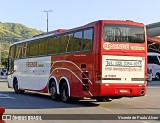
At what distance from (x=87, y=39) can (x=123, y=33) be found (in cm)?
153

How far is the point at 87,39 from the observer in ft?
56.5

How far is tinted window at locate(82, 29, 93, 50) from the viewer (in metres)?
17.0

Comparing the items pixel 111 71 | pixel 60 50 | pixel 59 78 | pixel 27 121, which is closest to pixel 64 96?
pixel 59 78

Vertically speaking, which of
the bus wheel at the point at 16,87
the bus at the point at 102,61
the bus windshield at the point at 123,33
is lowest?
the bus wheel at the point at 16,87

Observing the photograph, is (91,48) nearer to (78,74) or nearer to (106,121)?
(78,74)

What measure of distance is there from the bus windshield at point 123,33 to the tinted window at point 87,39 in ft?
2.29

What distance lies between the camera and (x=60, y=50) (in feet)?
64.5

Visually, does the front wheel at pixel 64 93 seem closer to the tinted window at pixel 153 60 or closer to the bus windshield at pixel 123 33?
the bus windshield at pixel 123 33

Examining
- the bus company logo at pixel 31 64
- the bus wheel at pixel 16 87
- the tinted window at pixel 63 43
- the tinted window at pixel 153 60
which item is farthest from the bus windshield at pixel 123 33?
the tinted window at pixel 153 60

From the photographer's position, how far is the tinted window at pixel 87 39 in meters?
17.0

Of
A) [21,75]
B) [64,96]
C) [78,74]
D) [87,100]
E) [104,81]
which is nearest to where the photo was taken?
[104,81]

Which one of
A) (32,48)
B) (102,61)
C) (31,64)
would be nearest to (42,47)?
(32,48)

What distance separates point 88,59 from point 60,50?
3.00 meters

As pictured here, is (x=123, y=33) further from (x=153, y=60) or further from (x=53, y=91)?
(x=153, y=60)
